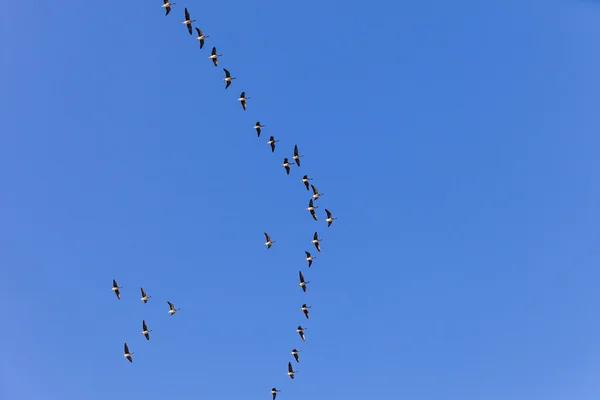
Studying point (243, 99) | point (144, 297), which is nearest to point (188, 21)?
point (243, 99)

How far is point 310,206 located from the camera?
95.0 m

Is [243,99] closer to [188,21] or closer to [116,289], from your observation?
[188,21]

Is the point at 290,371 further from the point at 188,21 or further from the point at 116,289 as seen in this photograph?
the point at 188,21

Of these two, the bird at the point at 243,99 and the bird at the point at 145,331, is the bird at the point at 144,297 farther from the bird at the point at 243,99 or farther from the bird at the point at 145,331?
the bird at the point at 243,99

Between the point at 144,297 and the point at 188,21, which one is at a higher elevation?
the point at 188,21

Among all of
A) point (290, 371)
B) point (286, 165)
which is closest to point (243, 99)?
point (286, 165)

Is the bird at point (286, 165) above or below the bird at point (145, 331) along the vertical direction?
above

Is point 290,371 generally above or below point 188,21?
below

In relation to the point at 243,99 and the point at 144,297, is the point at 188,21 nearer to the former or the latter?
the point at 243,99

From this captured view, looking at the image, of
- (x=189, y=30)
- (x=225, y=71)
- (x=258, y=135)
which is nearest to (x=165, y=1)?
(x=189, y=30)

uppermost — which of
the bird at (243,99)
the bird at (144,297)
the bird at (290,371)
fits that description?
the bird at (243,99)

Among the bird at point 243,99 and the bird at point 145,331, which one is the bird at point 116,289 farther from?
the bird at point 243,99

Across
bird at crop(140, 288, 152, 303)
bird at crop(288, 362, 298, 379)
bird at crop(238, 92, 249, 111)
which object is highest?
bird at crop(238, 92, 249, 111)

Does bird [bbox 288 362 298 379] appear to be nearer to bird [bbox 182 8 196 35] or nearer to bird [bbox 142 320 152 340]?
bird [bbox 142 320 152 340]
